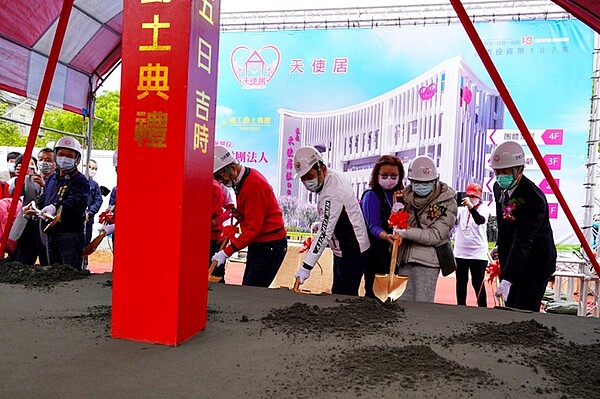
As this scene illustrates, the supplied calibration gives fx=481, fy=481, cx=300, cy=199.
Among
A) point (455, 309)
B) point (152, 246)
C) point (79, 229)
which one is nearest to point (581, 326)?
point (455, 309)

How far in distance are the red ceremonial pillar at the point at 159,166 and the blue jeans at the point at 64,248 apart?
1.88 m

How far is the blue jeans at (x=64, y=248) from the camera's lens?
9.93 ft

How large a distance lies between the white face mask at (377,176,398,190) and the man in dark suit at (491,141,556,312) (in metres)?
0.56

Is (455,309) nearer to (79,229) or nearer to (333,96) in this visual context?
(79,229)

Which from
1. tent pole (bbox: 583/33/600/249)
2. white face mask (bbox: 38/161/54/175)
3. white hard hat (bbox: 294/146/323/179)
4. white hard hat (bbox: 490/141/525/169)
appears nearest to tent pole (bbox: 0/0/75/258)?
white face mask (bbox: 38/161/54/175)

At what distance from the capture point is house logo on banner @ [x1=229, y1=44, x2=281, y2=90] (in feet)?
18.1

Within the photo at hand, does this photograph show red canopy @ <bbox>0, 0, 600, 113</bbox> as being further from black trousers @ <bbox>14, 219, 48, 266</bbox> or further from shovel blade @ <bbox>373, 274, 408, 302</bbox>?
shovel blade @ <bbox>373, 274, 408, 302</bbox>

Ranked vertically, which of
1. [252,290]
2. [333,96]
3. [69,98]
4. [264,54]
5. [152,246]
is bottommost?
[252,290]

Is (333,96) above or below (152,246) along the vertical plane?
above

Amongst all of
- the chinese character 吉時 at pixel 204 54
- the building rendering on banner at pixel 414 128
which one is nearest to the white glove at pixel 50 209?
the chinese character 吉時 at pixel 204 54

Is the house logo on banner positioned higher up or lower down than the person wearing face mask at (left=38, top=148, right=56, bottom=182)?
higher up

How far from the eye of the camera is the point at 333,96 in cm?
545

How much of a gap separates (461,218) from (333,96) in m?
2.26

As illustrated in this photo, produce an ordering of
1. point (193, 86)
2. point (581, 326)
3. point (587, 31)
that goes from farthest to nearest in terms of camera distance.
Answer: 1. point (587, 31)
2. point (581, 326)
3. point (193, 86)
